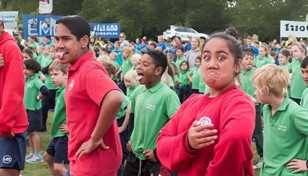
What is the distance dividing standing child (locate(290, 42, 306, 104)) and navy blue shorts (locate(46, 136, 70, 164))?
592 centimetres

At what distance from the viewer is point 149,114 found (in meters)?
5.07

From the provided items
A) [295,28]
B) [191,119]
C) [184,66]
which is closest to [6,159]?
[191,119]

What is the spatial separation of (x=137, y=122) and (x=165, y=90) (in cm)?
47

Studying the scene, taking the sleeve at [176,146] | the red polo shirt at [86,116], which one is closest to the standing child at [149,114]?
the red polo shirt at [86,116]

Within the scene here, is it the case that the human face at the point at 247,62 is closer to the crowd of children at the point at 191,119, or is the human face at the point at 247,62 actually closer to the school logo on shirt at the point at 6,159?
the crowd of children at the point at 191,119

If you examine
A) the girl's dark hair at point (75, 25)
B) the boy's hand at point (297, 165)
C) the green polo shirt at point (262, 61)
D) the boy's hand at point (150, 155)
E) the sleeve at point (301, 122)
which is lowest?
the boy's hand at point (150, 155)

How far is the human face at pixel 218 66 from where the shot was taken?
241cm

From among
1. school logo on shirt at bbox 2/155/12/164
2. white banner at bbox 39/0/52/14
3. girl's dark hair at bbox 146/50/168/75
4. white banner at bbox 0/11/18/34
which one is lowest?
school logo on shirt at bbox 2/155/12/164

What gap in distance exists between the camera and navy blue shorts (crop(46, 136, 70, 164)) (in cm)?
599

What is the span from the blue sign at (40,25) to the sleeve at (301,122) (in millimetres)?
14557

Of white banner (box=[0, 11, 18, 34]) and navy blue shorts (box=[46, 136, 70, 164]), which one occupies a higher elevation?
white banner (box=[0, 11, 18, 34])

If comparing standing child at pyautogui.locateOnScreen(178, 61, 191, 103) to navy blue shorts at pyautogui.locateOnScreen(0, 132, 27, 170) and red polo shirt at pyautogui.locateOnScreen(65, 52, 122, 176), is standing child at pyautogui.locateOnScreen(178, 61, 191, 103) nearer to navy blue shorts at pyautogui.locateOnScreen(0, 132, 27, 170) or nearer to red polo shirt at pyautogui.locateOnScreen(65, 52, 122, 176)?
navy blue shorts at pyautogui.locateOnScreen(0, 132, 27, 170)

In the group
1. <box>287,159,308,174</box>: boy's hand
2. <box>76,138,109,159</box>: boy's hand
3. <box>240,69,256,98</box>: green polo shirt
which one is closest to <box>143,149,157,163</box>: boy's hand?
<box>76,138,109,159</box>: boy's hand

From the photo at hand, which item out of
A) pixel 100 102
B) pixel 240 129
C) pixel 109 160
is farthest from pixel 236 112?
pixel 109 160
